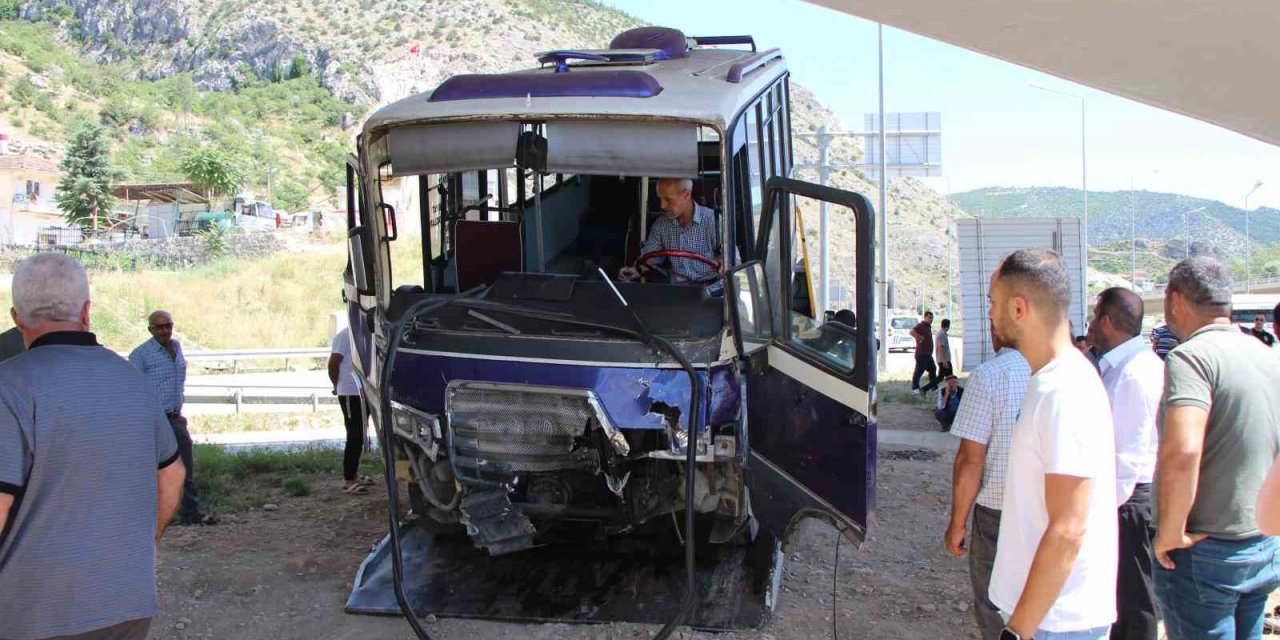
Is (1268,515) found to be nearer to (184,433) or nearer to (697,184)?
(697,184)

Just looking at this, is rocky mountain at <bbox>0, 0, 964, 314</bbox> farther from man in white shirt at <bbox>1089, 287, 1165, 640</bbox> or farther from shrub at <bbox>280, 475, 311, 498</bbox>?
man in white shirt at <bbox>1089, 287, 1165, 640</bbox>

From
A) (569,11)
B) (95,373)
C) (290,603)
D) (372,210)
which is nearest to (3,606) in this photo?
(95,373)

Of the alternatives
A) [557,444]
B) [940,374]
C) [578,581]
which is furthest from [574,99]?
[940,374]

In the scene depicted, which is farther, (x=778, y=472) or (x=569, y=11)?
(x=569, y=11)

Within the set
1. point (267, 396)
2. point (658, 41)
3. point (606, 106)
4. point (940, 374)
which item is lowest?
point (267, 396)

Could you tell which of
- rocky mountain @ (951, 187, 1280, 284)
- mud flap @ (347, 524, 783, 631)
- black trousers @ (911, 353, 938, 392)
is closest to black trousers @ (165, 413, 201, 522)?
mud flap @ (347, 524, 783, 631)

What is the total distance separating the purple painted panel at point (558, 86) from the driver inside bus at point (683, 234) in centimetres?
67

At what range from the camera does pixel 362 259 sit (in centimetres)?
677

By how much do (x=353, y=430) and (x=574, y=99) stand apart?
490 cm

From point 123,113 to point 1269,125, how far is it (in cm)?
9171

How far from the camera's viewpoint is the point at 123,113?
84875 mm

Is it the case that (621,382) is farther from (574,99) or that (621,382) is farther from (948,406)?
(948,406)

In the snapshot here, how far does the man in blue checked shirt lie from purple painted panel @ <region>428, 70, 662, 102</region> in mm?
3440

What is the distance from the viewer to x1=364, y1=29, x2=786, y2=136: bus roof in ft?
19.3
